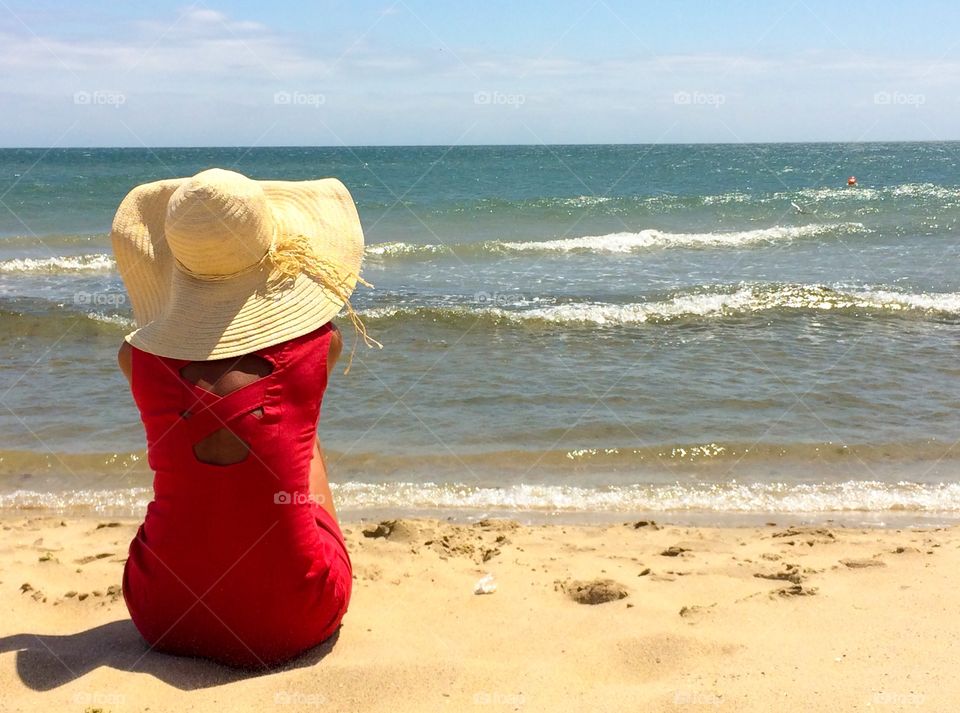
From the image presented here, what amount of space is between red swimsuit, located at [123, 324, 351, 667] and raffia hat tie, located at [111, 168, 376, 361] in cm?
6

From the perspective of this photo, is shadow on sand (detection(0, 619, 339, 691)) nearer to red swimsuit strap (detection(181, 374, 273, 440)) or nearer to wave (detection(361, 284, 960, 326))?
red swimsuit strap (detection(181, 374, 273, 440))

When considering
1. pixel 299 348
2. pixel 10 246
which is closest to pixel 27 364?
pixel 299 348

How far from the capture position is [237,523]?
8.63 ft

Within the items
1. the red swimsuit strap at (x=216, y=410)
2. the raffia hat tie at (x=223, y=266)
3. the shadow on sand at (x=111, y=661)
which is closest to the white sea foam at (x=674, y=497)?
the shadow on sand at (x=111, y=661)

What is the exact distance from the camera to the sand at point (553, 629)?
269cm

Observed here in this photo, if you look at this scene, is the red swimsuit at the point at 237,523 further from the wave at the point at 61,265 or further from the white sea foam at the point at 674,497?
the wave at the point at 61,265

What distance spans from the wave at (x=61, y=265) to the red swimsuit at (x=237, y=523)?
12673 millimetres

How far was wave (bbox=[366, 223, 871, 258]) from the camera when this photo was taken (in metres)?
16.4

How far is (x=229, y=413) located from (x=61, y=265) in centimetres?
1346

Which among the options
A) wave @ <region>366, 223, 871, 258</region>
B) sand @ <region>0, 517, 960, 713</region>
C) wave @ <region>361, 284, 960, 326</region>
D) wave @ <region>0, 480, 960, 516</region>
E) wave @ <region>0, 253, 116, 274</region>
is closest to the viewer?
sand @ <region>0, 517, 960, 713</region>

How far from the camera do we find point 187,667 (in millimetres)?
2879

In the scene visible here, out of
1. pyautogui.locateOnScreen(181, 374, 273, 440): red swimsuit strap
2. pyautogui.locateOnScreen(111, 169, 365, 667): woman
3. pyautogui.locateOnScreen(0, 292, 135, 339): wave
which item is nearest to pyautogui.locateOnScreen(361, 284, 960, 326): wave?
pyautogui.locateOnScreen(0, 292, 135, 339): wave

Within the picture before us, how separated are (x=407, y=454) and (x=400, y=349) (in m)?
2.84

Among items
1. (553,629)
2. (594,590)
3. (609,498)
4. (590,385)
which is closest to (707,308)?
(590,385)
